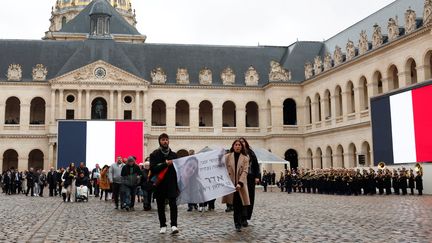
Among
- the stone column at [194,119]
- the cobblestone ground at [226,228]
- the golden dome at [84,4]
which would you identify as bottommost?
the cobblestone ground at [226,228]

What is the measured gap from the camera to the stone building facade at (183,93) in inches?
2106

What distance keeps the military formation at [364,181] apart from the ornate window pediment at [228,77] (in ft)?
76.7

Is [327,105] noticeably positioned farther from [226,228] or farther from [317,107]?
[226,228]

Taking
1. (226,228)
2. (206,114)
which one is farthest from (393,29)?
(226,228)

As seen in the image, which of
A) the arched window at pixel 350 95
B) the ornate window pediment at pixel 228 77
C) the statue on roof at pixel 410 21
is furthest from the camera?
the ornate window pediment at pixel 228 77

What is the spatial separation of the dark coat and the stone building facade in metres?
38.4

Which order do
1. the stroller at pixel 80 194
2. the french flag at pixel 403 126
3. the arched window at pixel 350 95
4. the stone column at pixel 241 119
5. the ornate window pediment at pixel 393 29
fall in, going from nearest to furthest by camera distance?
the stroller at pixel 80 194, the french flag at pixel 403 126, the ornate window pediment at pixel 393 29, the arched window at pixel 350 95, the stone column at pixel 241 119

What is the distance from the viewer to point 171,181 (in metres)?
11.4

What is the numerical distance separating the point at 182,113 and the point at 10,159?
64.7 feet

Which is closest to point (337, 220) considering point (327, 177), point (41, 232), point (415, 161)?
point (41, 232)

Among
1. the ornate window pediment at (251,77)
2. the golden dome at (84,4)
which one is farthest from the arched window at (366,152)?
the golden dome at (84,4)

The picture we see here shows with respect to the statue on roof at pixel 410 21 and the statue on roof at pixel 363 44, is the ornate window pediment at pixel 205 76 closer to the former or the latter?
the statue on roof at pixel 363 44

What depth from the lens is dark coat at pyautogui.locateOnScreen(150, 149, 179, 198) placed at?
11.3 metres

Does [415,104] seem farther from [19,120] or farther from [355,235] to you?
[19,120]
